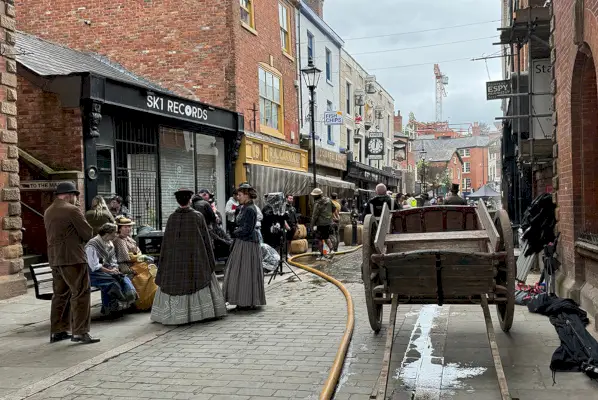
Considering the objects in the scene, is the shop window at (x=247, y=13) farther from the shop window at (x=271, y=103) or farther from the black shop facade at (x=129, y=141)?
the black shop facade at (x=129, y=141)

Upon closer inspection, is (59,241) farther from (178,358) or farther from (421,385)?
(421,385)

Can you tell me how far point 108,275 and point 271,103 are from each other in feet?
45.3

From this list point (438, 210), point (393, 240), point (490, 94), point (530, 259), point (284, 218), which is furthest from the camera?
point (490, 94)

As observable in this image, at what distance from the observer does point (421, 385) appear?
4.71 meters

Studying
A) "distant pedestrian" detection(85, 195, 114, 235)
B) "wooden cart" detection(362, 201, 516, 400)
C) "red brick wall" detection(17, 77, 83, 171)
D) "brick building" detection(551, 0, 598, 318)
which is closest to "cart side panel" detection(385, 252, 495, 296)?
"wooden cart" detection(362, 201, 516, 400)

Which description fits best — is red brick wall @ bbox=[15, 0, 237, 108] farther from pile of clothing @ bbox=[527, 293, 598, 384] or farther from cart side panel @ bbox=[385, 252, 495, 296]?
cart side panel @ bbox=[385, 252, 495, 296]

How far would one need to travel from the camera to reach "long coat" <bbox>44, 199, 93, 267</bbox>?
6.32 meters

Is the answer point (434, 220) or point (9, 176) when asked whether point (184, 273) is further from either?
point (9, 176)

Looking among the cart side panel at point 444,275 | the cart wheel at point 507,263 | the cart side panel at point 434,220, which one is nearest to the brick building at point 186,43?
the cart side panel at point 434,220

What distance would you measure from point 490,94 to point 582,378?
10.6 m

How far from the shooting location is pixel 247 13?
61.1 ft

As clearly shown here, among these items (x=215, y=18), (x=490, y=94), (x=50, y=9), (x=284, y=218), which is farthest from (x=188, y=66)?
(x=490, y=94)

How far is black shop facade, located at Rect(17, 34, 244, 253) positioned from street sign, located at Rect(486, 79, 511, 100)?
703cm

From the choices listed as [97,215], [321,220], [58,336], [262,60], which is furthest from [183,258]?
[262,60]
